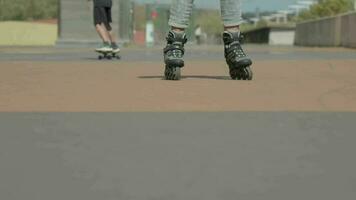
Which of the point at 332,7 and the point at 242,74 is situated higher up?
the point at 242,74

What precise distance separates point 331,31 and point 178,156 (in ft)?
89.4

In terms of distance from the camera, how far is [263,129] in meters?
4.35

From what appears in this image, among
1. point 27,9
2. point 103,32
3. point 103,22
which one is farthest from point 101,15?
point 27,9

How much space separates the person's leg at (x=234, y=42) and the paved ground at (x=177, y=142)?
1.79ft

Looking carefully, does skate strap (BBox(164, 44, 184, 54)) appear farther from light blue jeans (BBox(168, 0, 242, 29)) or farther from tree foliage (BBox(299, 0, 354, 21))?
tree foliage (BBox(299, 0, 354, 21))

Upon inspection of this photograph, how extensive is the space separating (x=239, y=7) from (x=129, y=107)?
2.63m

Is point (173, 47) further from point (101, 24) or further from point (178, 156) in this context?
point (101, 24)

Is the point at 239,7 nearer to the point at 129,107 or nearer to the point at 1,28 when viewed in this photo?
the point at 129,107

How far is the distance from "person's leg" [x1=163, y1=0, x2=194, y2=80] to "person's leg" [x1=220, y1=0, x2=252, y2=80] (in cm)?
37

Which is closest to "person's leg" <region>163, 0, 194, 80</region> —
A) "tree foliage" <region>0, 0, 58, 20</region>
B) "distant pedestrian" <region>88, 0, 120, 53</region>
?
"distant pedestrian" <region>88, 0, 120, 53</region>

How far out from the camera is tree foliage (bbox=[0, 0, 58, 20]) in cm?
4084

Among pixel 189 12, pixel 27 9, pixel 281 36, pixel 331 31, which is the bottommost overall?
pixel 281 36

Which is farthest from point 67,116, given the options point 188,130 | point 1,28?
point 1,28

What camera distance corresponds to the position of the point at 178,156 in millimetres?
3631
